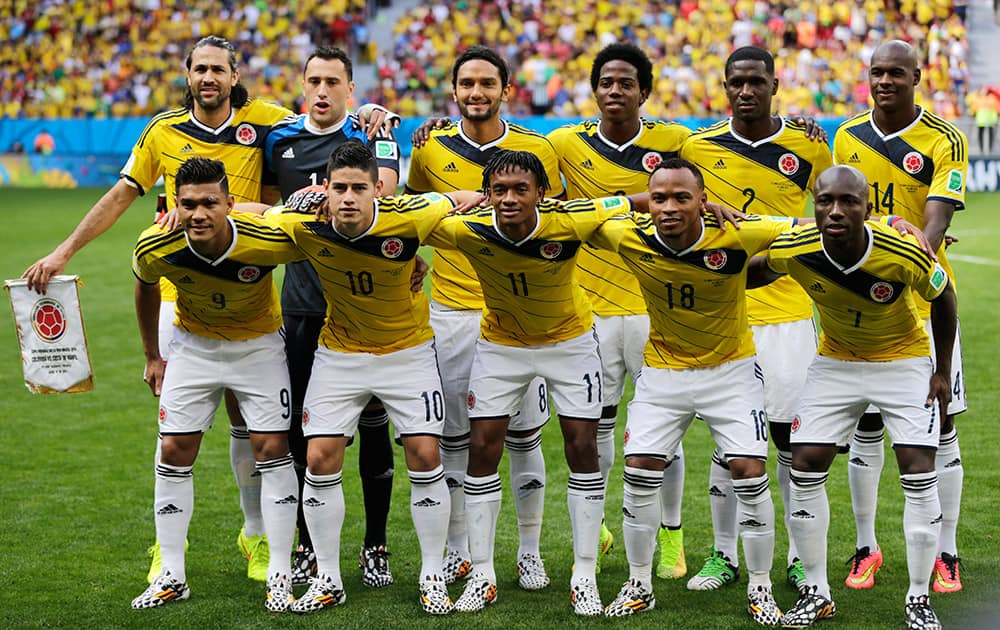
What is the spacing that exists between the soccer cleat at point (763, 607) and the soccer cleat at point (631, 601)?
1.51 ft

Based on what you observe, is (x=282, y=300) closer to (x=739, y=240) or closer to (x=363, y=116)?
(x=363, y=116)

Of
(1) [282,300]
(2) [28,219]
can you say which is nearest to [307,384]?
(1) [282,300]

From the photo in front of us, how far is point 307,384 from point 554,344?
1293 mm

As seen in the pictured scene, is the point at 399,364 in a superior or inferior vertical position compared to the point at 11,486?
superior

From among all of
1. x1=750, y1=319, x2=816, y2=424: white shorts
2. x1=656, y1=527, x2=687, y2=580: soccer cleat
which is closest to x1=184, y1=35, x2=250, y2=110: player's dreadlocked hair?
x1=750, y1=319, x2=816, y2=424: white shorts

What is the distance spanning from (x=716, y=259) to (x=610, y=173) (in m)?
1.01

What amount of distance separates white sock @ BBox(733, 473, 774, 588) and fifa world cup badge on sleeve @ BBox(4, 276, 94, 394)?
3.12m

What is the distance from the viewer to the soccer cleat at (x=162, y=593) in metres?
5.98

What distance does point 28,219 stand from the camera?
72.5ft

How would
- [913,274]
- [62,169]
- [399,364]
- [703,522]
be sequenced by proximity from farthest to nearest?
[62,169], [703,522], [399,364], [913,274]

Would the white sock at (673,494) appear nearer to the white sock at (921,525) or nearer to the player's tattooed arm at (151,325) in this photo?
the white sock at (921,525)

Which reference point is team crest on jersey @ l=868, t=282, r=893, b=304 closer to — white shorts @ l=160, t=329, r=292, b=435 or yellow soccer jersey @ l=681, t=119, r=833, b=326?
yellow soccer jersey @ l=681, t=119, r=833, b=326

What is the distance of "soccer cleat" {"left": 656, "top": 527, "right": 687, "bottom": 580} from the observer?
6.54 meters

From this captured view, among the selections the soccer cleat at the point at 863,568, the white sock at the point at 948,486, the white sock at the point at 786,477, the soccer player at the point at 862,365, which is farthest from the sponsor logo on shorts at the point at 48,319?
the white sock at the point at 948,486
